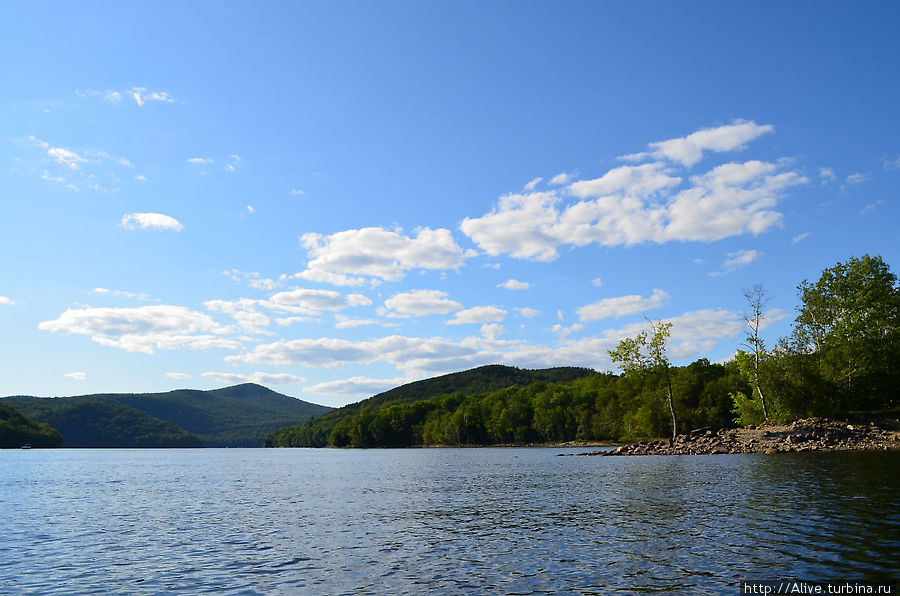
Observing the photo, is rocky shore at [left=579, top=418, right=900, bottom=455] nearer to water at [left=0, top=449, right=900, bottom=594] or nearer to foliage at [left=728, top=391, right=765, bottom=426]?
foliage at [left=728, top=391, right=765, bottom=426]

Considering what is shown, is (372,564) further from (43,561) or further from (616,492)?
(616,492)

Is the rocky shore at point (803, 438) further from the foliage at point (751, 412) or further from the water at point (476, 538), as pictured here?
the water at point (476, 538)

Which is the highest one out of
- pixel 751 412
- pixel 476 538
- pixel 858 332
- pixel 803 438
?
pixel 858 332

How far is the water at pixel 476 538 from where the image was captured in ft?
58.1

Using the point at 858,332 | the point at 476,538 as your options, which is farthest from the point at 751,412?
the point at 476,538

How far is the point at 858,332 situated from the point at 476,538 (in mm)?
85842

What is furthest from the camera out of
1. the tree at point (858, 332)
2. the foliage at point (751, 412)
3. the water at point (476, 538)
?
the foliage at point (751, 412)

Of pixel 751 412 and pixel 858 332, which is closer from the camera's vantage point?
pixel 858 332

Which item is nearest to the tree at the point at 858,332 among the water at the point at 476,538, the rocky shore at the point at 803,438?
the rocky shore at the point at 803,438

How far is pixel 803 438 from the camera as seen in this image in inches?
2933

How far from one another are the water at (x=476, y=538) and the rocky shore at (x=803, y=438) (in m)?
29.4

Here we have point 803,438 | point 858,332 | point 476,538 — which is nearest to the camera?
point 476,538

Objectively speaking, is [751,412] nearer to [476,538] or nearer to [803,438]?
[803,438]

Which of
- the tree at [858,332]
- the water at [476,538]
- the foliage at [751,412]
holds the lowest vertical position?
the water at [476,538]
